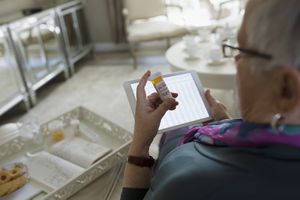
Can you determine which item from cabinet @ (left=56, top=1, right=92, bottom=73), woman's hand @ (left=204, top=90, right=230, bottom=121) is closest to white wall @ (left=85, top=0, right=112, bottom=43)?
cabinet @ (left=56, top=1, right=92, bottom=73)

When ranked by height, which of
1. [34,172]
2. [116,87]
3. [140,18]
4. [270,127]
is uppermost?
[270,127]

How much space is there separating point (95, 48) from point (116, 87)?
1.44 metres

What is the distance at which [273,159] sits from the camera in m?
0.54

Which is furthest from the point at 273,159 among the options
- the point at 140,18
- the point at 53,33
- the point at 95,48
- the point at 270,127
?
the point at 95,48

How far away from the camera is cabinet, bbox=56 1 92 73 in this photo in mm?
3281

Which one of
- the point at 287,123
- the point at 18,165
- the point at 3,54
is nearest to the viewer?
the point at 287,123

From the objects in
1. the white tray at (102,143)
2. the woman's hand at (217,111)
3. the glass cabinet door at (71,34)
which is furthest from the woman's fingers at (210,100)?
the glass cabinet door at (71,34)

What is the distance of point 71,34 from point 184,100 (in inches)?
109

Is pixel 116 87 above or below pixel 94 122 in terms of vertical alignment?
below

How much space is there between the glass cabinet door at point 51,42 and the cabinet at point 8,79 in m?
0.50

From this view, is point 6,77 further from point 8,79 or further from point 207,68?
point 207,68

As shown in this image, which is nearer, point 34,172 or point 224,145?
point 224,145

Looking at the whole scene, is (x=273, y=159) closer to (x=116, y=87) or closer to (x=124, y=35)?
(x=116, y=87)

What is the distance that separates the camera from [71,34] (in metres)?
3.58
